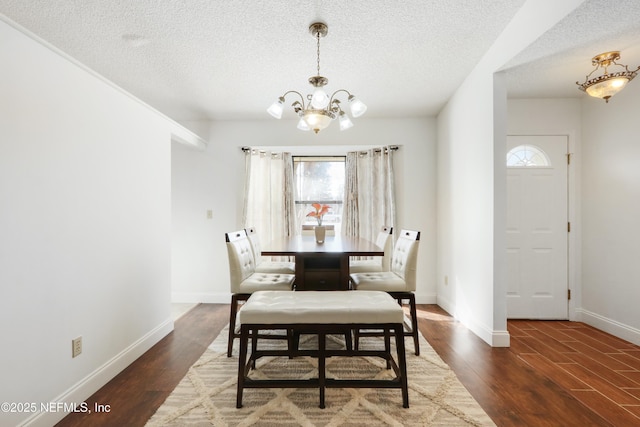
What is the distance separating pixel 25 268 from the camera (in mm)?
1608

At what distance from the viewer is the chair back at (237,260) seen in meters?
2.49

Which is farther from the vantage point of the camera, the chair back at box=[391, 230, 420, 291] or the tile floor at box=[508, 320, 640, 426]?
the chair back at box=[391, 230, 420, 291]

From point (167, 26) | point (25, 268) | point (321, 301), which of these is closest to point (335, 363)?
point (321, 301)

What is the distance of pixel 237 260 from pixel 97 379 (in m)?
1.17

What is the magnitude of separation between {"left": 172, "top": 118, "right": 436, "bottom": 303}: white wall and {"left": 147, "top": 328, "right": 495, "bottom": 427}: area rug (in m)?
1.98

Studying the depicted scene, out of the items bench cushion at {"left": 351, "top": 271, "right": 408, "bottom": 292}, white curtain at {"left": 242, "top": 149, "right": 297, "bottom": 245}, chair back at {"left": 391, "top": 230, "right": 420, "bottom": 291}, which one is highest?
white curtain at {"left": 242, "top": 149, "right": 297, "bottom": 245}

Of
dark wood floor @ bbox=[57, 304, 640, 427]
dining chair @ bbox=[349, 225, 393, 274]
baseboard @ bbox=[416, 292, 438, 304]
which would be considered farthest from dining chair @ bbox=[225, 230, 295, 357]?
baseboard @ bbox=[416, 292, 438, 304]

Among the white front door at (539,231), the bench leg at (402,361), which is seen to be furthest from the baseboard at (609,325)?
the bench leg at (402,361)

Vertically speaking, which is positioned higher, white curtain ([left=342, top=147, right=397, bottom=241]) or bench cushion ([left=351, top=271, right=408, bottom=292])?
white curtain ([left=342, top=147, right=397, bottom=241])

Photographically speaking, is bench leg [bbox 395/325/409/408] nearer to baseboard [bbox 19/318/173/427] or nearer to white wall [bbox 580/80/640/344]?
baseboard [bbox 19/318/173/427]

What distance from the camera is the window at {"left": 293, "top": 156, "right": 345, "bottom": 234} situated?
4.78m

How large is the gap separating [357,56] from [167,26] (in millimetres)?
1455

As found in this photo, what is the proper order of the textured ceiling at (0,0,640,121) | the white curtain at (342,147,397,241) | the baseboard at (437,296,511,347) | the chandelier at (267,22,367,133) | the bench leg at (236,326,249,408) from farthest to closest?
the white curtain at (342,147,397,241) < the baseboard at (437,296,511,347) < the chandelier at (267,22,367,133) < the textured ceiling at (0,0,640,121) < the bench leg at (236,326,249,408)

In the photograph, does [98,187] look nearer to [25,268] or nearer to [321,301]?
[25,268]
